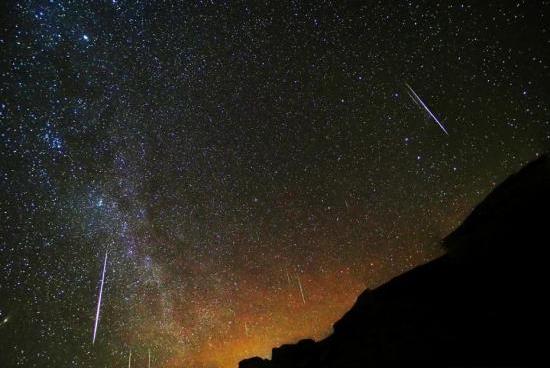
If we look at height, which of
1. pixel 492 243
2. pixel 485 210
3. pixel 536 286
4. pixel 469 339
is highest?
pixel 485 210

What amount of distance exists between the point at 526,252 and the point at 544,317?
8.40 feet

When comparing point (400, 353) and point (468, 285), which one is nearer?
point (400, 353)

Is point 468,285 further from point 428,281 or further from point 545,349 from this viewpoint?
point 545,349

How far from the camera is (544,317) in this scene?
6.53 metres

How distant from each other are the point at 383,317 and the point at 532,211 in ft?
21.6

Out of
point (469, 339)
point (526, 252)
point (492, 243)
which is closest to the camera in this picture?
point (469, 339)

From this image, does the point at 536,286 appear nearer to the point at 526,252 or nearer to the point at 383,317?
the point at 526,252

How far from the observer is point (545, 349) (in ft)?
19.2

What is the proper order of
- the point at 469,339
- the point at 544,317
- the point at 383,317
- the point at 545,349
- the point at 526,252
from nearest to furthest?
the point at 545,349 → the point at 544,317 → the point at 469,339 → the point at 526,252 → the point at 383,317

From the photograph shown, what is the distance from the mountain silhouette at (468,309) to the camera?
6.81 m

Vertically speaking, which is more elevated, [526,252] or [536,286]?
[526,252]

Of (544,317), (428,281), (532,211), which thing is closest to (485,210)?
(532,211)

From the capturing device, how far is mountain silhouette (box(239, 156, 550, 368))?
6.81m

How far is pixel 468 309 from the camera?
329 inches
